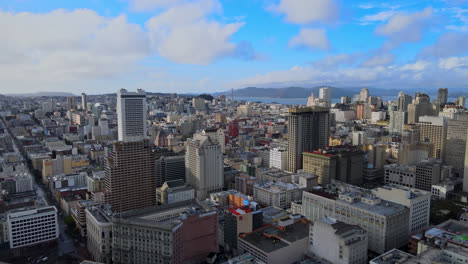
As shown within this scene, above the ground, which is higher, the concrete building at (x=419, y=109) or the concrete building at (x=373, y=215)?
the concrete building at (x=419, y=109)

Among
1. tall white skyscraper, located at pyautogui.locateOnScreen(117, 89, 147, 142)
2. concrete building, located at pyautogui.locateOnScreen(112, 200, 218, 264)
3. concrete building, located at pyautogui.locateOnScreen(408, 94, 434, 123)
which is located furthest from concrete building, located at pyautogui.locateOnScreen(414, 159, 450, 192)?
tall white skyscraper, located at pyautogui.locateOnScreen(117, 89, 147, 142)

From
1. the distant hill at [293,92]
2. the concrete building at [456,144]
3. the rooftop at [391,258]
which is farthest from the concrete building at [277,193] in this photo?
the distant hill at [293,92]

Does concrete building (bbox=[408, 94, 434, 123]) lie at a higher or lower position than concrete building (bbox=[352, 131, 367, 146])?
higher

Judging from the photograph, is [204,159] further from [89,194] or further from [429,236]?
[429,236]

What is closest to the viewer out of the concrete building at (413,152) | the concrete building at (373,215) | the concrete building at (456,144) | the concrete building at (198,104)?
the concrete building at (373,215)

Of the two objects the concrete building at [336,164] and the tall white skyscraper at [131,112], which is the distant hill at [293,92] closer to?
the tall white skyscraper at [131,112]

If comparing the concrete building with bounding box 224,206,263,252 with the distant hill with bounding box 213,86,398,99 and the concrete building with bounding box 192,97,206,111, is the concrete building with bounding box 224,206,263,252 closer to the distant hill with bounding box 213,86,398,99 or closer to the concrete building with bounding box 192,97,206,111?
the concrete building with bounding box 192,97,206,111

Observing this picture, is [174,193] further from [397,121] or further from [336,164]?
[397,121]
